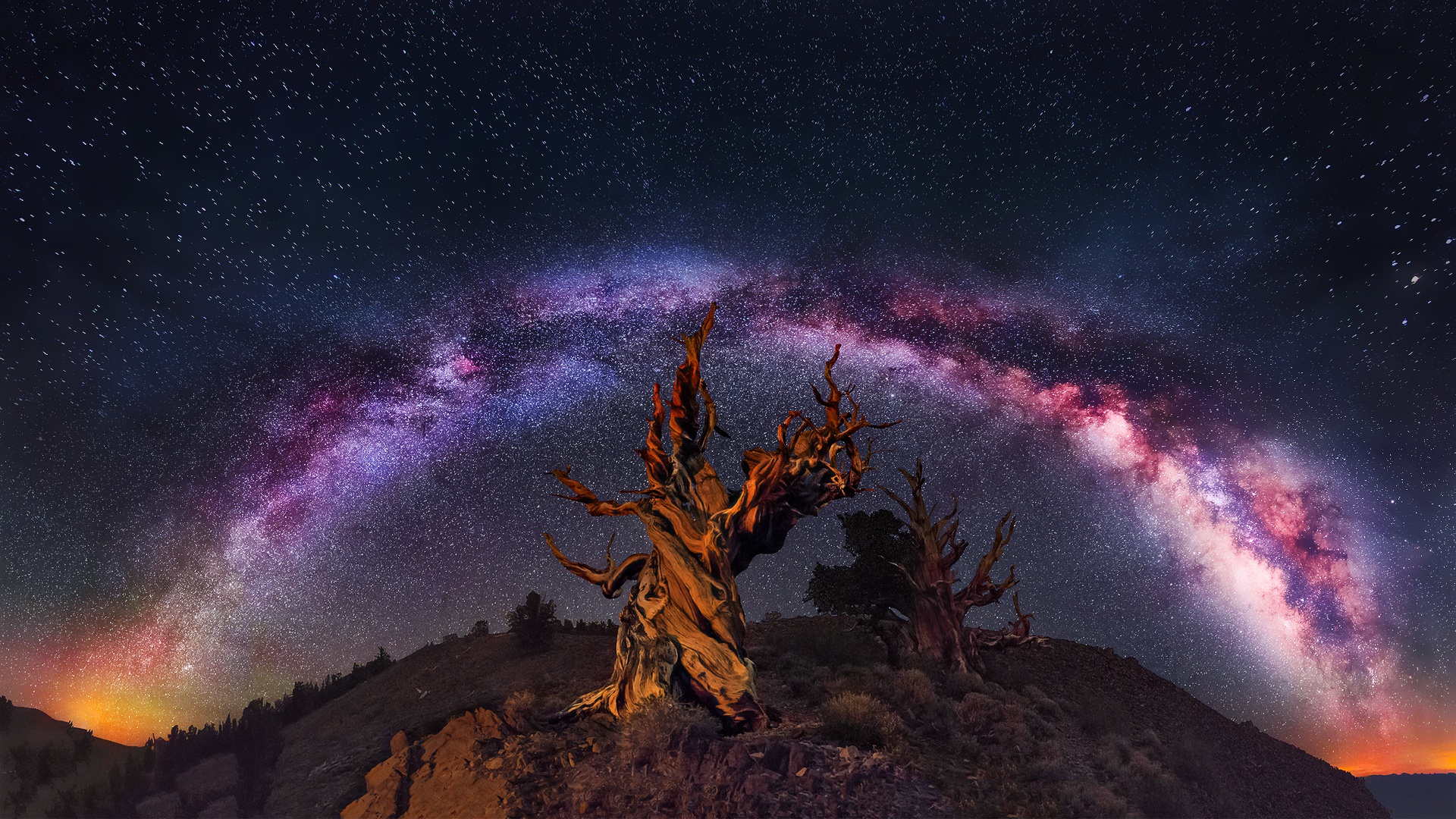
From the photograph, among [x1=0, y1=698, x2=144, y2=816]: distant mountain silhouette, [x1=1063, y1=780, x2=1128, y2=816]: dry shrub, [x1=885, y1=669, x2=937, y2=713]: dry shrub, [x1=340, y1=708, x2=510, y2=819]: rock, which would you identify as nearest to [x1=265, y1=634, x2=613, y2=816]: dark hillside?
[x1=340, y1=708, x2=510, y2=819]: rock

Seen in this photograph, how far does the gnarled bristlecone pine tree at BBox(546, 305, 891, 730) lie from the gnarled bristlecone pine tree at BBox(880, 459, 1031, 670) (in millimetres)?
7602

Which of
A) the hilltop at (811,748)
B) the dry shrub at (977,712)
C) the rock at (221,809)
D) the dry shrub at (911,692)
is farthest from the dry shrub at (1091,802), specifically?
the rock at (221,809)

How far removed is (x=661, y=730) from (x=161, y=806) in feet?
49.2

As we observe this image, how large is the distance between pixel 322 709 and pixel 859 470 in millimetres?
21676

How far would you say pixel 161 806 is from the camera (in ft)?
62.1

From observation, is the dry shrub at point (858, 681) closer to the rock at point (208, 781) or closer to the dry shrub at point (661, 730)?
the dry shrub at point (661, 730)

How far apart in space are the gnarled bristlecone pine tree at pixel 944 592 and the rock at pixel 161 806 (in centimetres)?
2066

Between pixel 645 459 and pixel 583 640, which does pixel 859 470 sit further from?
pixel 583 640

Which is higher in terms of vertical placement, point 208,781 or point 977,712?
point 977,712

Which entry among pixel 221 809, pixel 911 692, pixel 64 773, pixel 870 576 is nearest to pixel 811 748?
pixel 911 692

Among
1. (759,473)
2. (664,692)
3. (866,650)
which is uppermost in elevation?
(759,473)

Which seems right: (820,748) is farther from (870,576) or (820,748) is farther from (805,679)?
(870,576)

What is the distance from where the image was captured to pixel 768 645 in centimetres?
2588

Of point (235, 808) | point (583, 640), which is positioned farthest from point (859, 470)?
point (235, 808)
